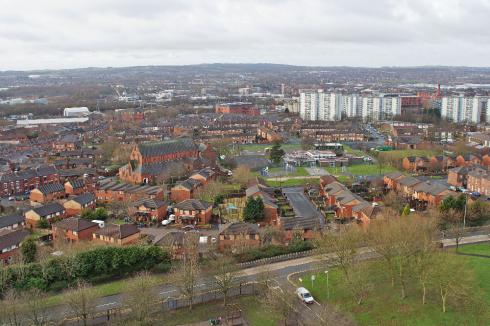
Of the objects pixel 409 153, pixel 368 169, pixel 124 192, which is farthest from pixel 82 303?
pixel 409 153

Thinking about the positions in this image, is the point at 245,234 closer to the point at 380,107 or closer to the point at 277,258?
the point at 277,258

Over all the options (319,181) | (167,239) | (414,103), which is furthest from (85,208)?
(414,103)

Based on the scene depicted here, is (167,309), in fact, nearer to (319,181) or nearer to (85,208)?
(85,208)

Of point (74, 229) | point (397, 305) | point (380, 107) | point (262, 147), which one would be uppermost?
point (380, 107)

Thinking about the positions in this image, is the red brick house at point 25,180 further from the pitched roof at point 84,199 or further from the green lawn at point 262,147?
the green lawn at point 262,147

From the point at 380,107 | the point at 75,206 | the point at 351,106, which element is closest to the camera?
the point at 75,206

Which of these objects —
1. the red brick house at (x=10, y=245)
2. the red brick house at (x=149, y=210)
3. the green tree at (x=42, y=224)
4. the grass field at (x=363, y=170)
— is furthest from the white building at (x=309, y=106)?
the red brick house at (x=10, y=245)

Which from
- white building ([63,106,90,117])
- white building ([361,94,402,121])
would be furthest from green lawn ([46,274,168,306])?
white building ([63,106,90,117])
